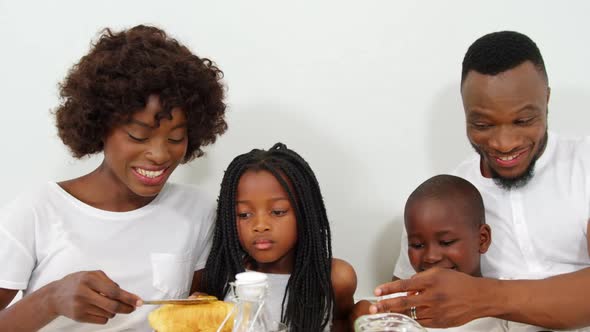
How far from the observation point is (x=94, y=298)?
3.05ft

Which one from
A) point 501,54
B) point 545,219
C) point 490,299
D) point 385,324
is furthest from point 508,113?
point 385,324

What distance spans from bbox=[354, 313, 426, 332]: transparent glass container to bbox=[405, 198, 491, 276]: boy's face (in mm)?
462

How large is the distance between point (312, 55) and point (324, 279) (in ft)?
2.07

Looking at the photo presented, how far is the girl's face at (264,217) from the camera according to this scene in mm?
1177

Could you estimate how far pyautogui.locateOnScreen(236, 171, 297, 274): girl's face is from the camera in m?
1.18

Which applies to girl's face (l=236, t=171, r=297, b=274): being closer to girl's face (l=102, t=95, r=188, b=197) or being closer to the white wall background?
girl's face (l=102, t=95, r=188, b=197)

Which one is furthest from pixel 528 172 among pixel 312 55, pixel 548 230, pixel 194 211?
pixel 194 211

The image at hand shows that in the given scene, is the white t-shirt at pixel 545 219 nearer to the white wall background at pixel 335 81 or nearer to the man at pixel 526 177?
the man at pixel 526 177

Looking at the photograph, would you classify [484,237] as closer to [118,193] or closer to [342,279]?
[342,279]

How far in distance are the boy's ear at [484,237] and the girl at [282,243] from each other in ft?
0.95

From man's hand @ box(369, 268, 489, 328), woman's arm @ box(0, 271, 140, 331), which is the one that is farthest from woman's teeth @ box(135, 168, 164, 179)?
man's hand @ box(369, 268, 489, 328)

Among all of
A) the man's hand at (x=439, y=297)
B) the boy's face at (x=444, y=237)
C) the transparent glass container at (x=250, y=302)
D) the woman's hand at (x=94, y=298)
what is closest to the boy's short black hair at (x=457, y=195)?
the boy's face at (x=444, y=237)

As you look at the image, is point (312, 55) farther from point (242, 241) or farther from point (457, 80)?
point (242, 241)

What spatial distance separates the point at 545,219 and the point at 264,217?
625 millimetres
